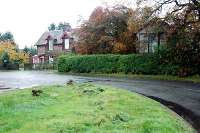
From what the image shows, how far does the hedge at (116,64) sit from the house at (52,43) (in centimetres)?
3339

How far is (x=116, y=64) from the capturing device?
4888 centimetres

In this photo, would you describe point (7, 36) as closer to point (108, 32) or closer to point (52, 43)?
point (52, 43)

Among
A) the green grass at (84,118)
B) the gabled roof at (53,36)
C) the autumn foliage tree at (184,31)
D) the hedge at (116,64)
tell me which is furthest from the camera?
the gabled roof at (53,36)

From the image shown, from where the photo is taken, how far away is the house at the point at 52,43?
92812 mm

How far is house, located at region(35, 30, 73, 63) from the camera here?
92.8m

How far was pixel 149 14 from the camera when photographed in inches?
1516

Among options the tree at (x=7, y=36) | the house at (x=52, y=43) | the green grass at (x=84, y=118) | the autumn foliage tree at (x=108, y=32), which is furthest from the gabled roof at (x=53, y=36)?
the green grass at (x=84, y=118)

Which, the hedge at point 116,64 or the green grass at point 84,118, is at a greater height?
the hedge at point 116,64

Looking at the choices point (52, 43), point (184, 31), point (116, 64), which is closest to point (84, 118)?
point (184, 31)

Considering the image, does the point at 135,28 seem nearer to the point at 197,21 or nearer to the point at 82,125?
the point at 197,21

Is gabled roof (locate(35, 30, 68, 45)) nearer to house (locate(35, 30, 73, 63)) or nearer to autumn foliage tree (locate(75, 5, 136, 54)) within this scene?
house (locate(35, 30, 73, 63))

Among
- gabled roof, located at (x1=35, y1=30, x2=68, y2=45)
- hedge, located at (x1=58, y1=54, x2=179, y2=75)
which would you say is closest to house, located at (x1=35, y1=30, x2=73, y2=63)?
gabled roof, located at (x1=35, y1=30, x2=68, y2=45)

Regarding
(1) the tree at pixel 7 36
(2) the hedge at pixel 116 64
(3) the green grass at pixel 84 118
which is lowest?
(3) the green grass at pixel 84 118

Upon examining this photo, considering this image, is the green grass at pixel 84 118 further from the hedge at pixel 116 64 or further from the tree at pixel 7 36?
the tree at pixel 7 36
